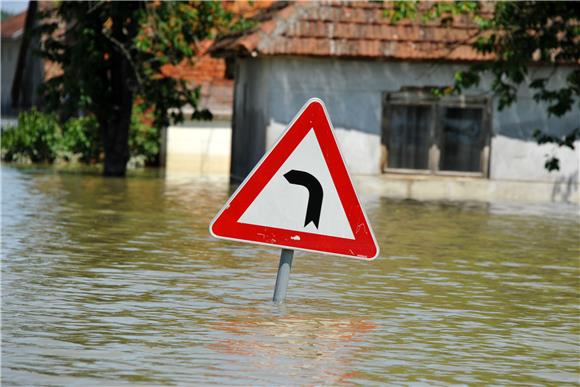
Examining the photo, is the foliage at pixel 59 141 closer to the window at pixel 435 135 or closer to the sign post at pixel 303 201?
the window at pixel 435 135

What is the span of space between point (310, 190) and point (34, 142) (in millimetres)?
32620

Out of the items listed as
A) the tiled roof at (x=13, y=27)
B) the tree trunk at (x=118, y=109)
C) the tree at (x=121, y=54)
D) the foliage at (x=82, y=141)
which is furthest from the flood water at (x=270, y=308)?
the tiled roof at (x=13, y=27)

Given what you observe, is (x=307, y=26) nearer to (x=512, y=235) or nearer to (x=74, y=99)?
(x=74, y=99)

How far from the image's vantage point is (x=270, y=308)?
416 inches

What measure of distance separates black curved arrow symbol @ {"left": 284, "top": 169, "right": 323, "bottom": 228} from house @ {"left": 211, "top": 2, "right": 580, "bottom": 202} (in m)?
20.0

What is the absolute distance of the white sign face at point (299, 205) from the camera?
9836 millimetres

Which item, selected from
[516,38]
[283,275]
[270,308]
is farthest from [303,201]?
[516,38]

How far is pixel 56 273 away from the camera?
12.3 m

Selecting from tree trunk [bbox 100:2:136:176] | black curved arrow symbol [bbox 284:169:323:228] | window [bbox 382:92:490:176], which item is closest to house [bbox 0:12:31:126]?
tree trunk [bbox 100:2:136:176]

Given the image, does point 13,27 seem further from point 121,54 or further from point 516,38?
point 516,38

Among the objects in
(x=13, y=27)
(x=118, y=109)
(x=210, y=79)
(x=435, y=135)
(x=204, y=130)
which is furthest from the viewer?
(x=13, y=27)

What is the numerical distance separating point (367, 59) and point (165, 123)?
5.59 metres

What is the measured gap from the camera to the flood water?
800cm

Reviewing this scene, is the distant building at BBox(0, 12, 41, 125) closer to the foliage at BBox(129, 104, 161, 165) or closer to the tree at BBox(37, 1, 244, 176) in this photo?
the foliage at BBox(129, 104, 161, 165)
